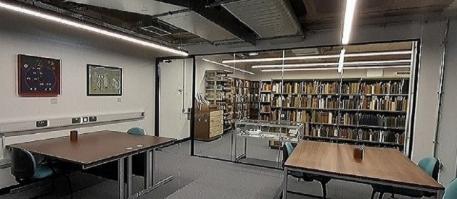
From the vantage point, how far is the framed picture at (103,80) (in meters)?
4.35

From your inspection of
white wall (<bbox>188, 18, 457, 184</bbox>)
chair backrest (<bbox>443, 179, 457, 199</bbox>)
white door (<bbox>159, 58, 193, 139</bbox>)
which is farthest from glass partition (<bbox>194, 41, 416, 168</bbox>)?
chair backrest (<bbox>443, 179, 457, 199</bbox>)

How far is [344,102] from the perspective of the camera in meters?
5.76

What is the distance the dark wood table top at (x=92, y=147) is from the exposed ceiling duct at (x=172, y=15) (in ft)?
5.73

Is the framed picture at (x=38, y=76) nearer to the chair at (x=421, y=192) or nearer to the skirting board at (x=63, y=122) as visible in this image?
the skirting board at (x=63, y=122)

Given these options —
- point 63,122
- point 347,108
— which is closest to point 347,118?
point 347,108

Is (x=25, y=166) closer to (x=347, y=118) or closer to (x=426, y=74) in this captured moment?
(x=426, y=74)

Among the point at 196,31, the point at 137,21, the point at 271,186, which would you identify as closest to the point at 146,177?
the point at 271,186

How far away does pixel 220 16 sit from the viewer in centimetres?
347

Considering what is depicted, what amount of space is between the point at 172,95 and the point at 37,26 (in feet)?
11.3

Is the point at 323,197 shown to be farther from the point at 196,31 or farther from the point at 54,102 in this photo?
the point at 54,102

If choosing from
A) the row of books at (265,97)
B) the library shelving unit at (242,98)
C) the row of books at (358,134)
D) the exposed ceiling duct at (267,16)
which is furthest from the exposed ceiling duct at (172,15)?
the library shelving unit at (242,98)

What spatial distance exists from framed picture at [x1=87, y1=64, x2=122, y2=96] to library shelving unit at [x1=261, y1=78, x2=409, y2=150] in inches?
143

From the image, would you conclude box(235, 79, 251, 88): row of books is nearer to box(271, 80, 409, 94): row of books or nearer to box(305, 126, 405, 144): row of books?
box(271, 80, 409, 94): row of books

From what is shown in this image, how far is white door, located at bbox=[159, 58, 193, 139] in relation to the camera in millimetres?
6203
